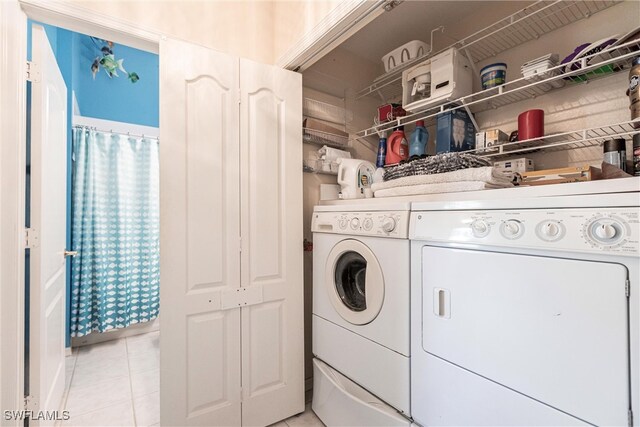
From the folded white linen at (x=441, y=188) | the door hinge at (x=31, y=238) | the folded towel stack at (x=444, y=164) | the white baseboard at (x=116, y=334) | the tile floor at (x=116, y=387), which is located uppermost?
the folded towel stack at (x=444, y=164)

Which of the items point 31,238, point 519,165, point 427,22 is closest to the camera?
point 31,238

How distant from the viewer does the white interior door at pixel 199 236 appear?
1354 millimetres

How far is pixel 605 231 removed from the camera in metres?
0.70

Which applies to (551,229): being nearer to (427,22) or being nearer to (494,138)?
(494,138)

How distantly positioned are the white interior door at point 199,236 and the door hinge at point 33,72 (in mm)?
516

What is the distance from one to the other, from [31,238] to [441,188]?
1808mm

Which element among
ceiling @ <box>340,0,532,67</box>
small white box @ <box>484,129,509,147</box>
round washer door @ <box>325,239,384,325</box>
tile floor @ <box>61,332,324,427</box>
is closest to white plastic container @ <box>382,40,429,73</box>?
ceiling @ <box>340,0,532,67</box>

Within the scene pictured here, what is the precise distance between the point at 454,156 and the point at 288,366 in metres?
1.47

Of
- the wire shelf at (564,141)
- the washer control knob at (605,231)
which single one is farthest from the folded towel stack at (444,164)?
the washer control knob at (605,231)

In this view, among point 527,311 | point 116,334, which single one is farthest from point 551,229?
point 116,334

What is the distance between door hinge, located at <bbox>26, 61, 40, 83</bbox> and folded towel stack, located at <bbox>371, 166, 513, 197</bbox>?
5.69ft

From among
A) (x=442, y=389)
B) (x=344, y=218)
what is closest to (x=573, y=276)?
(x=442, y=389)

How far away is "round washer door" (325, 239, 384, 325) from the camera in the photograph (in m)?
1.30

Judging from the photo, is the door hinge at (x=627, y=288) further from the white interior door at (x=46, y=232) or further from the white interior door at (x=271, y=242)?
the white interior door at (x=46, y=232)
